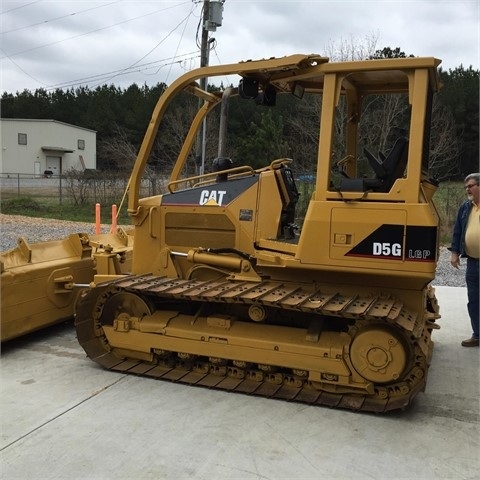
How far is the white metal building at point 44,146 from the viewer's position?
52750 mm

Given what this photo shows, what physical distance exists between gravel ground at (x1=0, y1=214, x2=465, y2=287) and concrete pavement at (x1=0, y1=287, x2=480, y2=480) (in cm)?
538

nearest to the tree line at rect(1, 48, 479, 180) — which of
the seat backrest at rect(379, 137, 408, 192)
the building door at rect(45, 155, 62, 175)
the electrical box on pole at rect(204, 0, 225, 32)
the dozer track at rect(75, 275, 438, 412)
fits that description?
the electrical box on pole at rect(204, 0, 225, 32)

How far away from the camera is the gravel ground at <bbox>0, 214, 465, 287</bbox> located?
997 cm

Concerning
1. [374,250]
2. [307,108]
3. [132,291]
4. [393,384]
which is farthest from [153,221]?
[307,108]

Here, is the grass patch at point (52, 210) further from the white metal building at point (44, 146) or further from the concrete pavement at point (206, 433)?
the white metal building at point (44, 146)

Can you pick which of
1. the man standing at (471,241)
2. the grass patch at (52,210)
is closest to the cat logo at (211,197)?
the man standing at (471,241)

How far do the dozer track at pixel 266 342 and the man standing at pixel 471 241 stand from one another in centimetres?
A: 84

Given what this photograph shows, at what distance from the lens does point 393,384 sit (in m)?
4.04

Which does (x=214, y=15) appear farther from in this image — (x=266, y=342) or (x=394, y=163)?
(x=266, y=342)

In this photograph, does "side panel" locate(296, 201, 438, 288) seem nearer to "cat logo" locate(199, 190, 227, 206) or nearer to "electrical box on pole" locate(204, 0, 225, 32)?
"cat logo" locate(199, 190, 227, 206)

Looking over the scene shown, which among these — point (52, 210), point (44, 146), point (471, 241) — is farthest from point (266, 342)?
point (44, 146)

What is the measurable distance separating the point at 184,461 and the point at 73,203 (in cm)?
2022

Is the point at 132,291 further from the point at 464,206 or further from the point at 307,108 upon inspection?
the point at 307,108

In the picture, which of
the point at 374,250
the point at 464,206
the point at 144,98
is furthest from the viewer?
the point at 144,98
